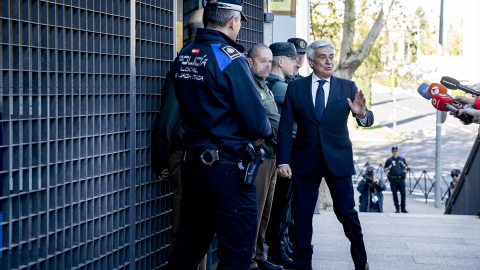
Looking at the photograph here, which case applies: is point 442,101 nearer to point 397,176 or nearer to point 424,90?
point 424,90

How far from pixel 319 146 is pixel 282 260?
147 centimetres

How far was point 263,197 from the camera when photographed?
21.5 feet

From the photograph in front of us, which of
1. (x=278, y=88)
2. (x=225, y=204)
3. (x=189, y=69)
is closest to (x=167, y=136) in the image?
(x=189, y=69)

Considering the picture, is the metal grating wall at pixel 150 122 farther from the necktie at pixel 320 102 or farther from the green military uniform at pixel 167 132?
the necktie at pixel 320 102

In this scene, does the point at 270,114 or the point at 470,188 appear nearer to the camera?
the point at 270,114

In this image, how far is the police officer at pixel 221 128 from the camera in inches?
165

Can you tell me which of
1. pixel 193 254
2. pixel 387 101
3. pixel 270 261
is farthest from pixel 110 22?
pixel 387 101

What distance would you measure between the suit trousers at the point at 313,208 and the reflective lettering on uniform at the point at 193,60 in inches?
88.3

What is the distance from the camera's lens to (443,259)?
781 cm

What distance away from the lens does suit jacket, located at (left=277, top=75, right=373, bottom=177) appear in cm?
627

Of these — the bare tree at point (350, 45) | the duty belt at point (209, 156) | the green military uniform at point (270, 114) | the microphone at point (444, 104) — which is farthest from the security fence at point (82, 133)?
the bare tree at point (350, 45)

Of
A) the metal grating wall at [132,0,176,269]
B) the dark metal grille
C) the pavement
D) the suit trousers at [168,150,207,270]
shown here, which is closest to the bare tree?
the pavement

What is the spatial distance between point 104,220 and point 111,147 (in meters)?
0.46

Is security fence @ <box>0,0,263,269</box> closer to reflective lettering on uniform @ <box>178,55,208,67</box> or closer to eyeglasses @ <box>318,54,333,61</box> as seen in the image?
reflective lettering on uniform @ <box>178,55,208,67</box>
